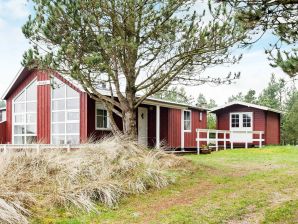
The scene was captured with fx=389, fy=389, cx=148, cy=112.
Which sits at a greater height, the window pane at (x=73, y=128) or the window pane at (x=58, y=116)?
the window pane at (x=58, y=116)

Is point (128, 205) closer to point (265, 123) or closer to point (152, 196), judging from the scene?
point (152, 196)

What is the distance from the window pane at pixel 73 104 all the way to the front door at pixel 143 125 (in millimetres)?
3558

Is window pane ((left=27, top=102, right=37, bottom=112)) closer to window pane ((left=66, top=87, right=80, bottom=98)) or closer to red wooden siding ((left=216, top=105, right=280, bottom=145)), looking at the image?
window pane ((left=66, top=87, right=80, bottom=98))

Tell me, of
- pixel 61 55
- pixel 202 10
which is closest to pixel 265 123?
pixel 202 10

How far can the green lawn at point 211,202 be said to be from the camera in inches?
237

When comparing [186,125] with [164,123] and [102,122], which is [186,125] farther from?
[102,122]

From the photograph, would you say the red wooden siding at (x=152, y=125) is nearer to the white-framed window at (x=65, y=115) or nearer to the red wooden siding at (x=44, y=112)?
the white-framed window at (x=65, y=115)

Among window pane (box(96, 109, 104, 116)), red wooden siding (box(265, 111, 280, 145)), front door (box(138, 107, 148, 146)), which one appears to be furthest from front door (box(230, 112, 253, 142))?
window pane (box(96, 109, 104, 116))

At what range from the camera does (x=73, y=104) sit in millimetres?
16484

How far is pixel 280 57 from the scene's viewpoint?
580 cm

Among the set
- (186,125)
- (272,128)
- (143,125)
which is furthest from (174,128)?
(272,128)

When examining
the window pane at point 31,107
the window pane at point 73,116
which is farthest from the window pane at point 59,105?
the window pane at point 31,107

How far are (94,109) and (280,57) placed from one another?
1142cm

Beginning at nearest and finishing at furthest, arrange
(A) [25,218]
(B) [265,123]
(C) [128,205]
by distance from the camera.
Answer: (A) [25,218] < (C) [128,205] < (B) [265,123]
